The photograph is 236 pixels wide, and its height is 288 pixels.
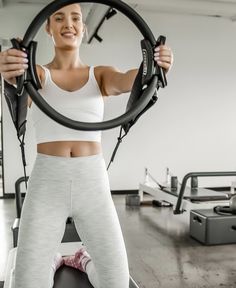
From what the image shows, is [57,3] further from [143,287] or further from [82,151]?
[143,287]

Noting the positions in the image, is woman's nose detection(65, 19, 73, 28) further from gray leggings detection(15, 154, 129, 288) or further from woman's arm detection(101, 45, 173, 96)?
gray leggings detection(15, 154, 129, 288)

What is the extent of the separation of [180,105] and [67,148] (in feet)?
17.7

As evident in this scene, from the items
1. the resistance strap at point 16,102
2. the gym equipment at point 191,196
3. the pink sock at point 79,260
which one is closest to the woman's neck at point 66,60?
the resistance strap at point 16,102

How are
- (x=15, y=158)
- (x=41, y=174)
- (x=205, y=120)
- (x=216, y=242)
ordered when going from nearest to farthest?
(x=41, y=174)
(x=216, y=242)
(x=15, y=158)
(x=205, y=120)

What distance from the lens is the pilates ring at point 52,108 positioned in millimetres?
1239

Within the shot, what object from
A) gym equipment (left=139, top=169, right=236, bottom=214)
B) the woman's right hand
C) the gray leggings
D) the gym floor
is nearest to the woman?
the gray leggings

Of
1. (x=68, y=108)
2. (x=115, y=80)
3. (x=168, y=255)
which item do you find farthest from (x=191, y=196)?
(x=68, y=108)

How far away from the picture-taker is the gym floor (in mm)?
2861

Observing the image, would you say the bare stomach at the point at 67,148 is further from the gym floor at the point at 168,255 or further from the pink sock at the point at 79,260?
the gym floor at the point at 168,255

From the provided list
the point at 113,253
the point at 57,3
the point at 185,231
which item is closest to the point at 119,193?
the point at 185,231

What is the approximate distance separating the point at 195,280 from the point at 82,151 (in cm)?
177

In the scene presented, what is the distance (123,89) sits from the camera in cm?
158

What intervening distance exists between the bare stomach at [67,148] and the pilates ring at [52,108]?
0.31m

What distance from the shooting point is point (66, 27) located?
5.05 feet
